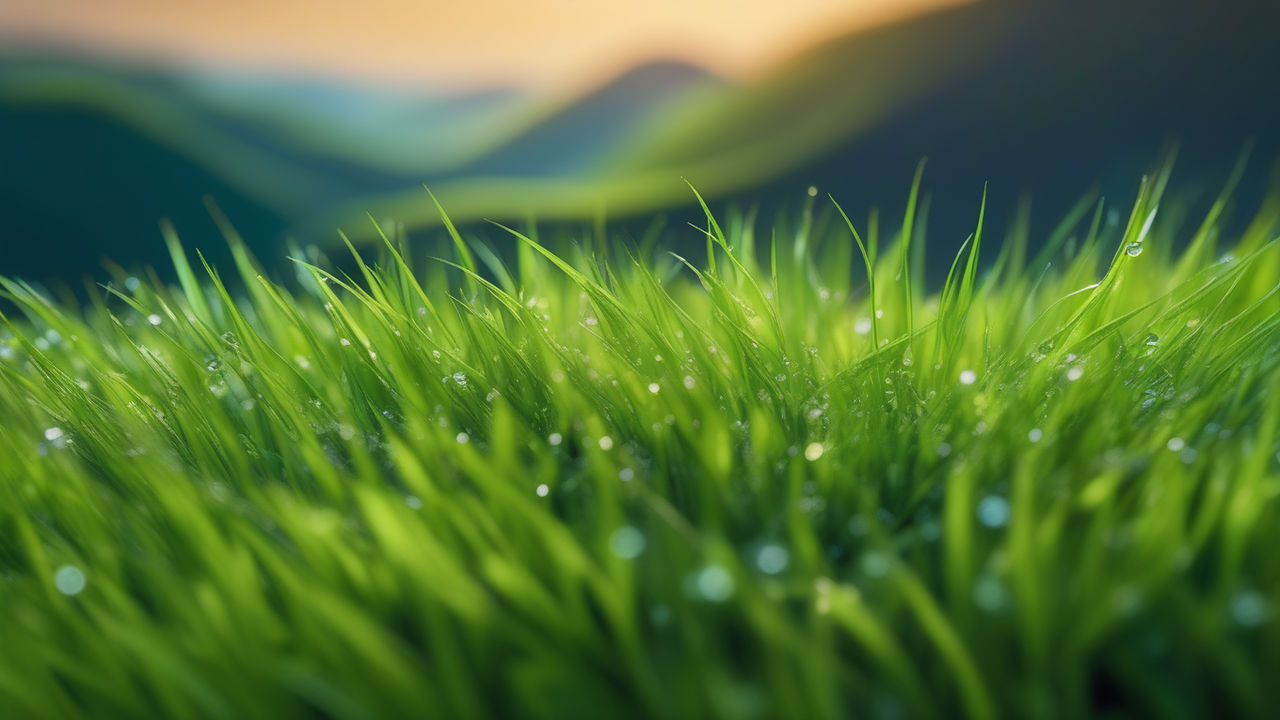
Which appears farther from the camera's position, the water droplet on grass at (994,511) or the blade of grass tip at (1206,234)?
the blade of grass tip at (1206,234)

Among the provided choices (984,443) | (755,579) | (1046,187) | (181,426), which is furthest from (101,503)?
(1046,187)

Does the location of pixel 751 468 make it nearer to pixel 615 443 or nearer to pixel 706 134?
pixel 615 443

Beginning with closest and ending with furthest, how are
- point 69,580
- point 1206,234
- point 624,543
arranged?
1. point 624,543
2. point 69,580
3. point 1206,234

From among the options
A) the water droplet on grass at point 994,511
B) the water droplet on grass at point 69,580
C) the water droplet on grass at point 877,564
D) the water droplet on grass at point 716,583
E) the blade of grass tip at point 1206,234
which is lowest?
the water droplet on grass at point 716,583

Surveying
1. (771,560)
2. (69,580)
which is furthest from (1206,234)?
(69,580)

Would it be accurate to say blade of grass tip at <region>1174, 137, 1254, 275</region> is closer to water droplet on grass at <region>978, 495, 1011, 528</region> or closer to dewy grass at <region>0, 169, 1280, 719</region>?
dewy grass at <region>0, 169, 1280, 719</region>

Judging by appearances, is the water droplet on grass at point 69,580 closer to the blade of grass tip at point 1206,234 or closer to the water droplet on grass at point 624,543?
the water droplet on grass at point 624,543

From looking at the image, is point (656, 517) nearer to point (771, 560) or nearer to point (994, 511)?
point (771, 560)

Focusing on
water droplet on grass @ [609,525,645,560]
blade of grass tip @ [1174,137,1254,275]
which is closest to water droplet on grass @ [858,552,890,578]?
water droplet on grass @ [609,525,645,560]

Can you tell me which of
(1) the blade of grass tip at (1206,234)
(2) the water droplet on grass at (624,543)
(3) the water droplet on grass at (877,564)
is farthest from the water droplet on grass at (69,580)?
(1) the blade of grass tip at (1206,234)
